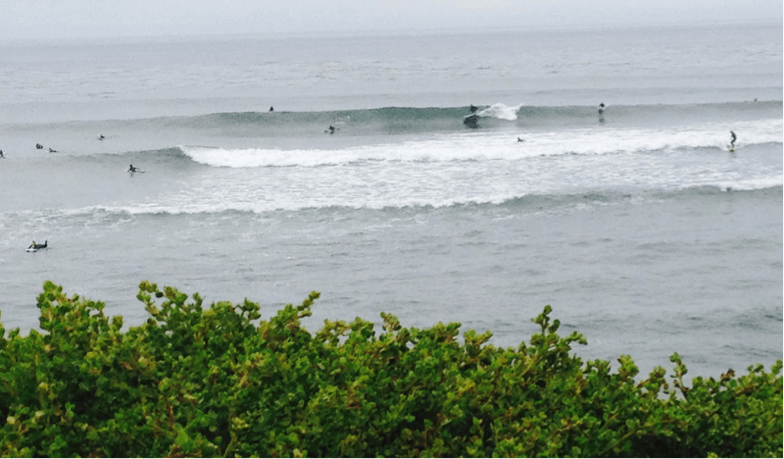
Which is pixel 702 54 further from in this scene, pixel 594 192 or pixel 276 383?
pixel 276 383

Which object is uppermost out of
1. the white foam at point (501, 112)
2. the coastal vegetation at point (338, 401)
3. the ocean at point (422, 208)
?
the white foam at point (501, 112)

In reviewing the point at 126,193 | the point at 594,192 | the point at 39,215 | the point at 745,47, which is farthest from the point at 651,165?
the point at 745,47

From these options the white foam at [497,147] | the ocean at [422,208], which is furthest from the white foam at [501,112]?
the white foam at [497,147]

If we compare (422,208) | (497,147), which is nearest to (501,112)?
(497,147)

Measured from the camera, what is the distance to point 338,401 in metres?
3.71

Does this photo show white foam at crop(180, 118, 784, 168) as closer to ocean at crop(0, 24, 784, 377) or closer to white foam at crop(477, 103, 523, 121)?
ocean at crop(0, 24, 784, 377)

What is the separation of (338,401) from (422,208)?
17.9m

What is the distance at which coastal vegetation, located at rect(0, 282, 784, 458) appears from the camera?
3680mm

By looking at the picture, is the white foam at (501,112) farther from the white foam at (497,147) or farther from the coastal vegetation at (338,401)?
the coastal vegetation at (338,401)

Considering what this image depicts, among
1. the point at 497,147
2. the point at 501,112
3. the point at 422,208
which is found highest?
the point at 501,112

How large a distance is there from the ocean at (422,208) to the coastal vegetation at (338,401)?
8.11 metres

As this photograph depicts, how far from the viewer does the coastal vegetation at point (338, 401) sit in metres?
3.68

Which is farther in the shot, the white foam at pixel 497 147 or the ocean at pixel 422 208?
the white foam at pixel 497 147

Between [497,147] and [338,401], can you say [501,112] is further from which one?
[338,401]
